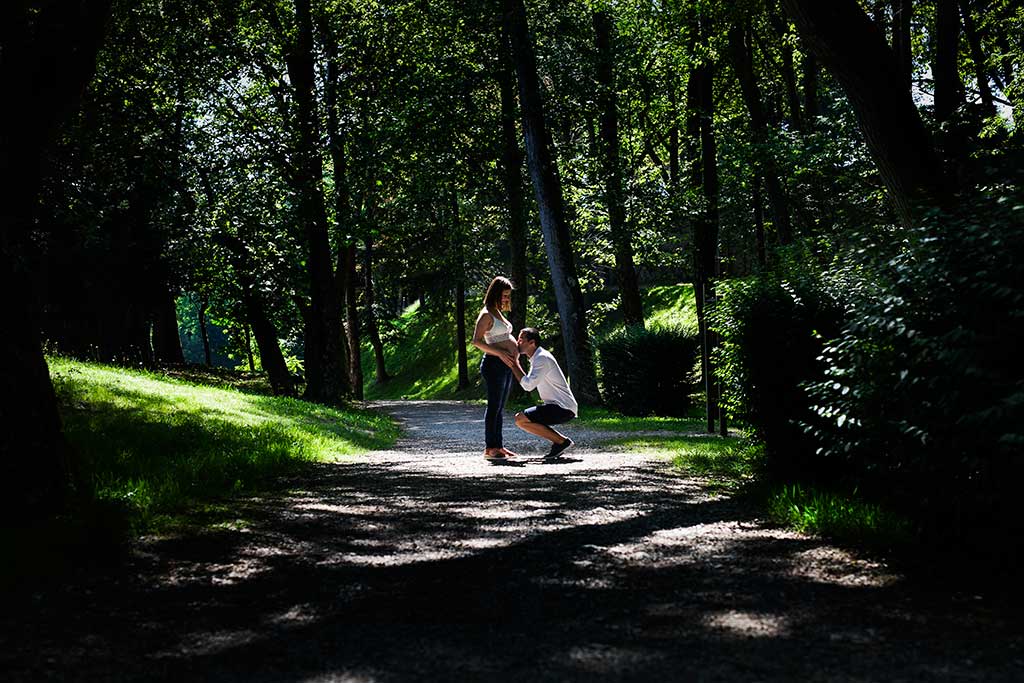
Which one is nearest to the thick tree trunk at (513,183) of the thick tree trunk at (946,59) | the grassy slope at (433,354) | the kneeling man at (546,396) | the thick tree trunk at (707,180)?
the thick tree trunk at (707,180)

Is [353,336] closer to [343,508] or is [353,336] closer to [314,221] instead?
[314,221]

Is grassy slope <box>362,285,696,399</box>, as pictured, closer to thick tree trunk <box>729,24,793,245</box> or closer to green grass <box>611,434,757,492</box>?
thick tree trunk <box>729,24,793,245</box>

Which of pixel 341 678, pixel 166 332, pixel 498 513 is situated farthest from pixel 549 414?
pixel 166 332

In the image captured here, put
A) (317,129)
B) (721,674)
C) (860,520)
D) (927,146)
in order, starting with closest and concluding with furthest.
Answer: (721,674), (860,520), (927,146), (317,129)

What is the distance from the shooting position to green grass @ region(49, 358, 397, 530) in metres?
8.05

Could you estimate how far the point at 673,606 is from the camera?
4816mm

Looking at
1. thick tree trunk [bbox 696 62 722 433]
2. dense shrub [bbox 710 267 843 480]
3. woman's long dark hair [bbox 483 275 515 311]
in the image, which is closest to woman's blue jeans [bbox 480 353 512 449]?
woman's long dark hair [bbox 483 275 515 311]

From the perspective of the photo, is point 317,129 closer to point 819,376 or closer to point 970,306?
point 819,376

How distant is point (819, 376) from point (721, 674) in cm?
484

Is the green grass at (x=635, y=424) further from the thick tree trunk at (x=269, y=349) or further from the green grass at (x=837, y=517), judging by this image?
the thick tree trunk at (x=269, y=349)

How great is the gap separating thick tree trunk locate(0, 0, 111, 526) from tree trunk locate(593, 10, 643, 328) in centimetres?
2019

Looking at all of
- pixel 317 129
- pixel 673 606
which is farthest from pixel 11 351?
pixel 317 129

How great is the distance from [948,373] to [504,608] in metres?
2.76

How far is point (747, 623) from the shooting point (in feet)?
14.7
